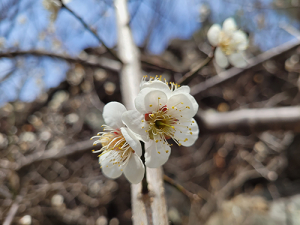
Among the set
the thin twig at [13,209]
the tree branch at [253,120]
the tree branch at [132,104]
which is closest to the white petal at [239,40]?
the tree branch at [253,120]

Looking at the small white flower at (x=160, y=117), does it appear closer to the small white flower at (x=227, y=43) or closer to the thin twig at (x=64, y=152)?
the small white flower at (x=227, y=43)

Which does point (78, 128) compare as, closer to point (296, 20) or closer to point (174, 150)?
point (174, 150)

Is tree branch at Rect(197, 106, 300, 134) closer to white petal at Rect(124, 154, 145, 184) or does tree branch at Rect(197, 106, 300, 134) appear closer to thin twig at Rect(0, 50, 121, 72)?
thin twig at Rect(0, 50, 121, 72)

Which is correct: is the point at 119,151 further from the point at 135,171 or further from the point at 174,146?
the point at 174,146

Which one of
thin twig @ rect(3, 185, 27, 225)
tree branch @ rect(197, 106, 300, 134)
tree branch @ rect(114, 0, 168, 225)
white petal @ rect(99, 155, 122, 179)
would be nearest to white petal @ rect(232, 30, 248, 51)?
tree branch @ rect(197, 106, 300, 134)

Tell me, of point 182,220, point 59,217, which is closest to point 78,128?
point 59,217

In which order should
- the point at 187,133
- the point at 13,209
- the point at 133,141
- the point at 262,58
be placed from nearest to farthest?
the point at 133,141 → the point at 187,133 → the point at 13,209 → the point at 262,58

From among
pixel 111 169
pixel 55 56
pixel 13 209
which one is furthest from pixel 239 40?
pixel 13 209
